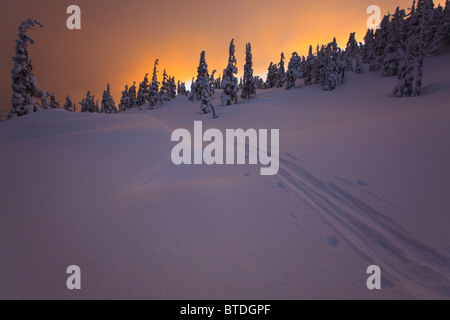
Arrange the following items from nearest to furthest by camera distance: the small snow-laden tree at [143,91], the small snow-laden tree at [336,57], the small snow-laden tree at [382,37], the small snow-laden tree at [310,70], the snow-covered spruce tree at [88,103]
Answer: the small snow-laden tree at [336,57] < the small snow-laden tree at [382,37] < the small snow-laden tree at [310,70] < the small snow-laden tree at [143,91] < the snow-covered spruce tree at [88,103]

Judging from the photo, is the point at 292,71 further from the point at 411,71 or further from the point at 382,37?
the point at 411,71

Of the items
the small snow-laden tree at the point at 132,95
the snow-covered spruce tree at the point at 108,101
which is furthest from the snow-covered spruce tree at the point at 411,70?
the small snow-laden tree at the point at 132,95

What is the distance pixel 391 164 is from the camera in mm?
5426

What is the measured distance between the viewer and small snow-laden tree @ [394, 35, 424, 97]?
17.9 metres


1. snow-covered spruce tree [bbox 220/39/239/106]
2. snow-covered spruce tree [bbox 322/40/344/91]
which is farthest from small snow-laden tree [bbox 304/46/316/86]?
snow-covered spruce tree [bbox 220/39/239/106]

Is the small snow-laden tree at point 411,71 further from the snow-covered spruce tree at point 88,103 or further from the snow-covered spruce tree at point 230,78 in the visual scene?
the snow-covered spruce tree at point 88,103

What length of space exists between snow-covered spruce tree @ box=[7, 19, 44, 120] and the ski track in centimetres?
2582

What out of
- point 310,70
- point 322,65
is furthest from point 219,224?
point 310,70

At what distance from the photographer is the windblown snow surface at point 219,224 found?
233 centimetres

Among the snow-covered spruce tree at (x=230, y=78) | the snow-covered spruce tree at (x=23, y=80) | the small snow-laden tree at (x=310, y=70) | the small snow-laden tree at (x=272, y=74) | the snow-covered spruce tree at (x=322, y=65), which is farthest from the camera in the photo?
the small snow-laden tree at (x=272, y=74)

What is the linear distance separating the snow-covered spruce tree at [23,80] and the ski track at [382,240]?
25824 mm
